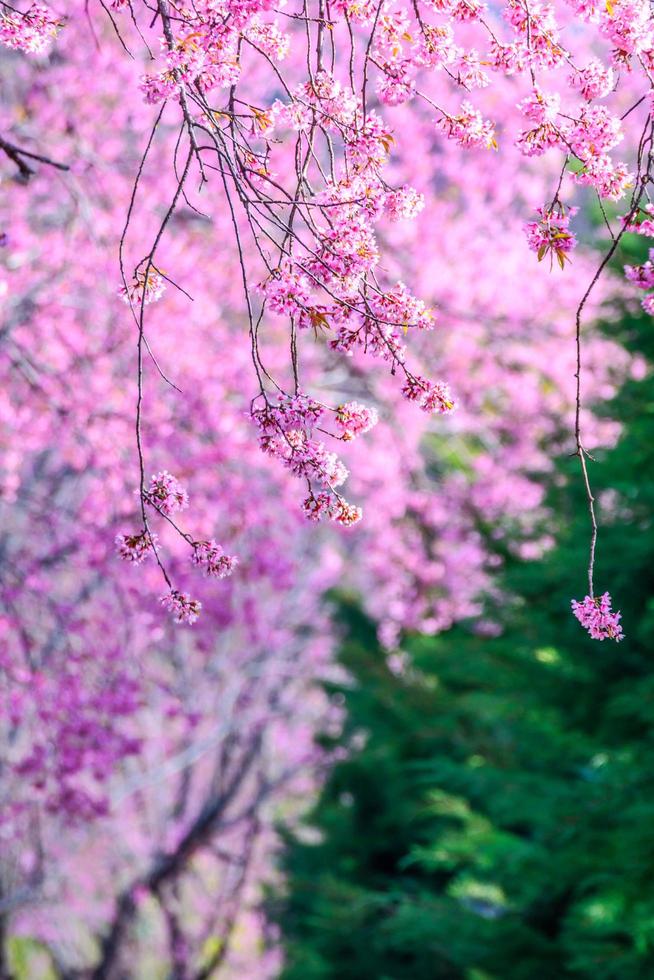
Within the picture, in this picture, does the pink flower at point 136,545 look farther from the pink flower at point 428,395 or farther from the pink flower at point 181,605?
the pink flower at point 428,395

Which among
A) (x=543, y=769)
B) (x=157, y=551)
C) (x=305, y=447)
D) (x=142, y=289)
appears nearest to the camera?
(x=305, y=447)

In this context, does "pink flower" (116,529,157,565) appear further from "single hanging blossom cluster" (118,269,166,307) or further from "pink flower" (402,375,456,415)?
"pink flower" (402,375,456,415)

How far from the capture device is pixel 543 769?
755 cm

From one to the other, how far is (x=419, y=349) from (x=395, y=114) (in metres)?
3.04

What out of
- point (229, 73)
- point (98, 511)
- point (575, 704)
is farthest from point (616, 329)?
point (229, 73)

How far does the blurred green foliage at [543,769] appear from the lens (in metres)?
6.19

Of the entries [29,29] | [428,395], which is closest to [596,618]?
[428,395]

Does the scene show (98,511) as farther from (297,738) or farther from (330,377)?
(297,738)

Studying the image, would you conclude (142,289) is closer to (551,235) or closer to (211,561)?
(211,561)

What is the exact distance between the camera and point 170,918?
1204 centimetres

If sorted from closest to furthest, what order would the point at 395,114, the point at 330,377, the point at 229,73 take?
1. the point at 229,73
2. the point at 330,377
3. the point at 395,114

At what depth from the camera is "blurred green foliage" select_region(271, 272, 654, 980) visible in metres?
6.19

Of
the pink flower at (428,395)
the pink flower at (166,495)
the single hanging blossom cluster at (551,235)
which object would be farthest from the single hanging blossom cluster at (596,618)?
the pink flower at (166,495)

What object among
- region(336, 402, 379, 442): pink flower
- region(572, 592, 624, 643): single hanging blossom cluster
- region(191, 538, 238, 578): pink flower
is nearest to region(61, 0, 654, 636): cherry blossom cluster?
region(336, 402, 379, 442): pink flower
